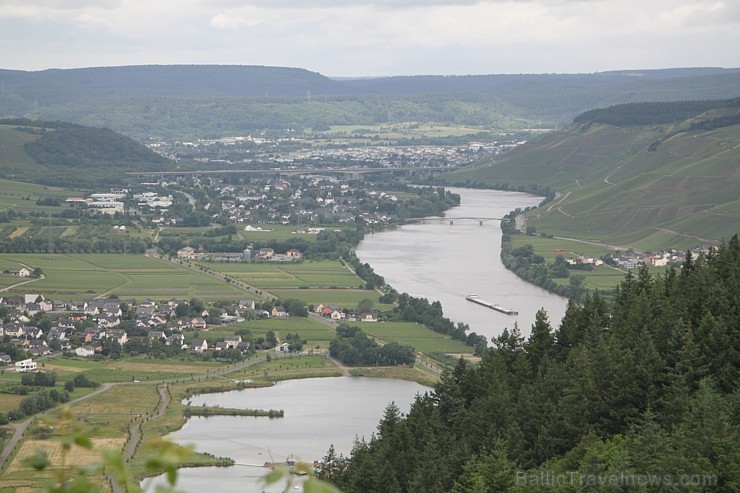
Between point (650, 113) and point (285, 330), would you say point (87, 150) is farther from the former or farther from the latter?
point (285, 330)

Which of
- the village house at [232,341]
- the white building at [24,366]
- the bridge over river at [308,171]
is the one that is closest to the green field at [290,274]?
the village house at [232,341]

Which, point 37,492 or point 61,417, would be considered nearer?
point 61,417

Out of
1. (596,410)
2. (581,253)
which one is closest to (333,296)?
(581,253)

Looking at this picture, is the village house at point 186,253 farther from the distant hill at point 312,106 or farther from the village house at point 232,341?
the distant hill at point 312,106

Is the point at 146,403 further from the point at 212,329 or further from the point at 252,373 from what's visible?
the point at 212,329

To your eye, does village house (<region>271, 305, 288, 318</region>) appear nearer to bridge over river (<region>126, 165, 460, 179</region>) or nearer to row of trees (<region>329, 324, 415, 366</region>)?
row of trees (<region>329, 324, 415, 366</region>)

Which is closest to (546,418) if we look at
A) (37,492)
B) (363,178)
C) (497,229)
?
(37,492)

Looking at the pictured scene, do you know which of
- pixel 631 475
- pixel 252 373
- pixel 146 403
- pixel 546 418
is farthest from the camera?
pixel 252 373
